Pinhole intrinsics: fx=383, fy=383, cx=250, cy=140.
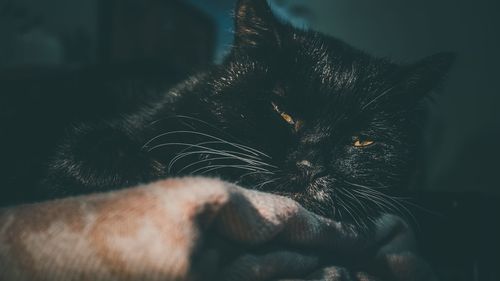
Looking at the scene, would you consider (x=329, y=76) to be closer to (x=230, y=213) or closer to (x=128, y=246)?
(x=230, y=213)

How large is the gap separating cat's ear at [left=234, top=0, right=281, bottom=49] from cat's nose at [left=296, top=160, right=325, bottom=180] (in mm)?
310

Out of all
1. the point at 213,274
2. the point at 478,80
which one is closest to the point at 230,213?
the point at 213,274

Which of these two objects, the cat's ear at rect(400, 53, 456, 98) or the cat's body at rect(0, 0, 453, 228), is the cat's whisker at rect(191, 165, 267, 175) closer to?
the cat's body at rect(0, 0, 453, 228)

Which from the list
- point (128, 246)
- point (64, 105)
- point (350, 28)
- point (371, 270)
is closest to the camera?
point (128, 246)

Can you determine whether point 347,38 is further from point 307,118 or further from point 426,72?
point 307,118

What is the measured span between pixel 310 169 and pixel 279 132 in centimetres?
12

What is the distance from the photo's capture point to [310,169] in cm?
81

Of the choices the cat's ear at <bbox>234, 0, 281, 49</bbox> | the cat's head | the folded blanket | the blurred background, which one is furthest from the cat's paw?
the blurred background

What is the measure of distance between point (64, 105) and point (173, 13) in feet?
4.27

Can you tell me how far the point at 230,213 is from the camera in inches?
20.9

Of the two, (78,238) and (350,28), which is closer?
(78,238)

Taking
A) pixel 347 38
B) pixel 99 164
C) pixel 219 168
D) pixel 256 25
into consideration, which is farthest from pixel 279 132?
pixel 347 38

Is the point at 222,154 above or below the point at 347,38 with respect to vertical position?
above

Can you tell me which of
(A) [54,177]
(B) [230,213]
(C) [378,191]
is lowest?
(A) [54,177]
